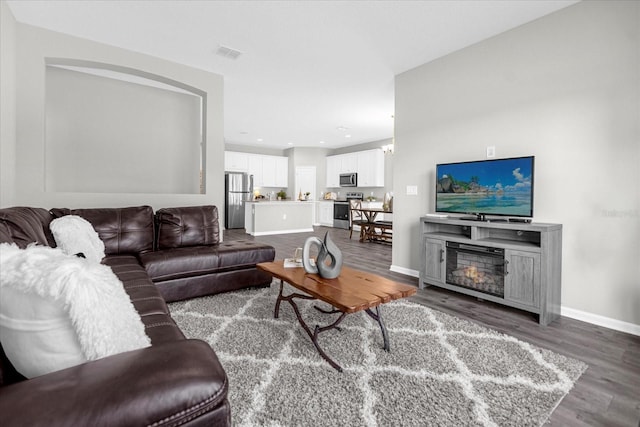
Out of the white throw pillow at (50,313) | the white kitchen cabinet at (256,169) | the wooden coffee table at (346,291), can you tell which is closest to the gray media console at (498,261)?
the wooden coffee table at (346,291)

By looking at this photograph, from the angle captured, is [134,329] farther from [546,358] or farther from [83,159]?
[83,159]

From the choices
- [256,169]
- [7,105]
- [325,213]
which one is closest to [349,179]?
[325,213]

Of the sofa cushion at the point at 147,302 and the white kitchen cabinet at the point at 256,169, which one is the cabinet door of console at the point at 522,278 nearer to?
the sofa cushion at the point at 147,302

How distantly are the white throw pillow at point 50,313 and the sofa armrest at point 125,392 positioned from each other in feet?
0.21

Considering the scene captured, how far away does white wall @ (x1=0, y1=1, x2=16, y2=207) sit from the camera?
2670mm

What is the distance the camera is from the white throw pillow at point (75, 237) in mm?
2166

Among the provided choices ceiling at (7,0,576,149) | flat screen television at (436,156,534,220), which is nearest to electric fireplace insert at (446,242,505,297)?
flat screen television at (436,156,534,220)

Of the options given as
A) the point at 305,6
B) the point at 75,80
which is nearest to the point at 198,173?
the point at 75,80

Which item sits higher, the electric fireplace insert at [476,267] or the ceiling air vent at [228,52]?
the ceiling air vent at [228,52]

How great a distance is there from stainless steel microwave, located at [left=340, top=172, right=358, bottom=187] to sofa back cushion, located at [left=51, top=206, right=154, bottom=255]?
6837 millimetres

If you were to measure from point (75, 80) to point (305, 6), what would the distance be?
3.36 meters

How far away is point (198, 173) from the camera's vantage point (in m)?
5.03

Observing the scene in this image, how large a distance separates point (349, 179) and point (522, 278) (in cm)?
710

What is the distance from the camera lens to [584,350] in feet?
6.87
